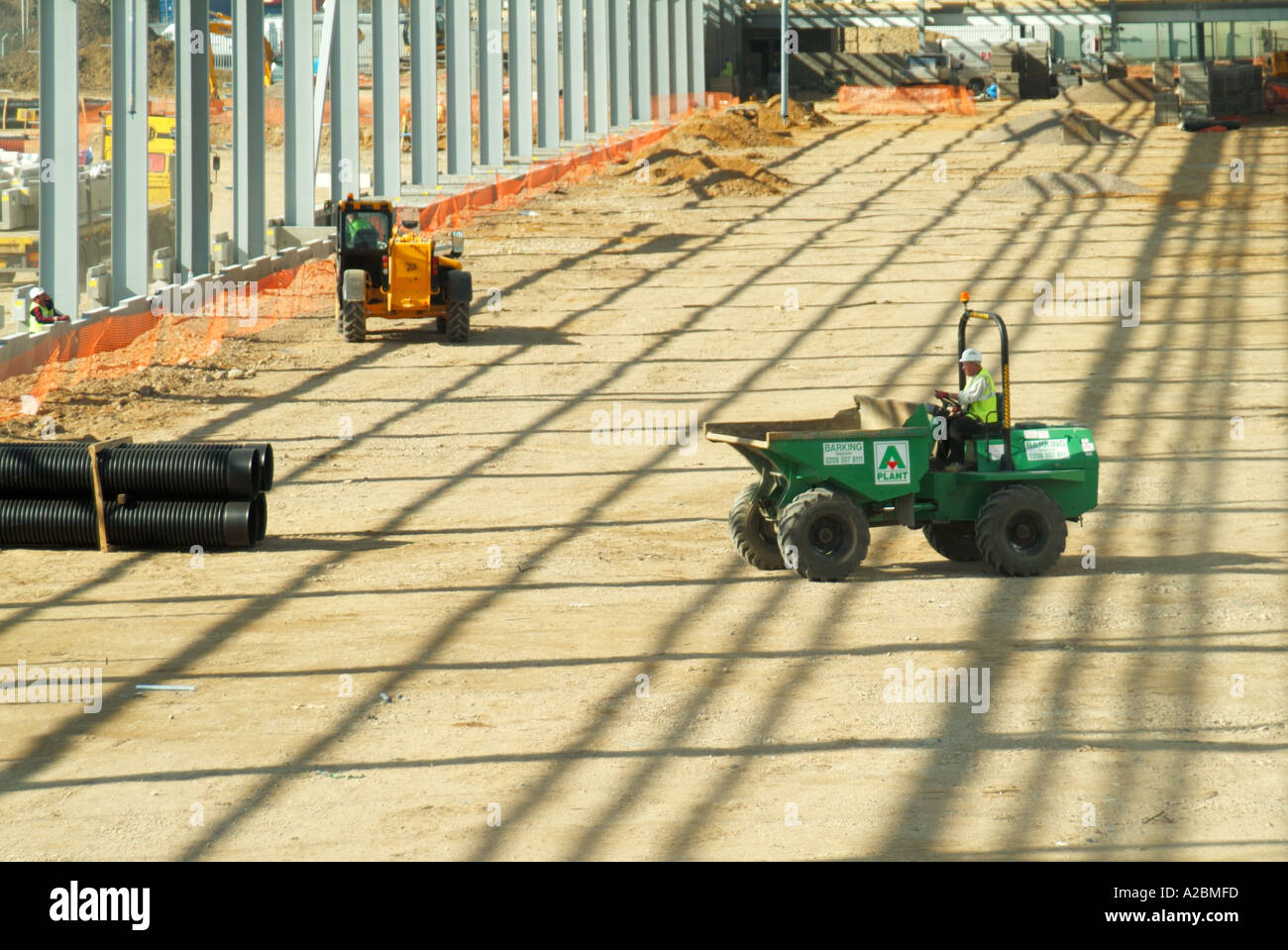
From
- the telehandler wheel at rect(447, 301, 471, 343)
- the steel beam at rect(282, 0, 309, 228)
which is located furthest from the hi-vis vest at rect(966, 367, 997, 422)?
the steel beam at rect(282, 0, 309, 228)

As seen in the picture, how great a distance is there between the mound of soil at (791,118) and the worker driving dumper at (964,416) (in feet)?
131

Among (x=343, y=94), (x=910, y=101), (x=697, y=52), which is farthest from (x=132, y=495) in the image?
(x=697, y=52)

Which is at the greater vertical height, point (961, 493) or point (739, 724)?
point (961, 493)

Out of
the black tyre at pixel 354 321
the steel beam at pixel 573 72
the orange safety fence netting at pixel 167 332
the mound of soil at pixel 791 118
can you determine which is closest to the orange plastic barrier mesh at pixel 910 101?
the mound of soil at pixel 791 118

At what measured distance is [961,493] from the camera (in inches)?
486

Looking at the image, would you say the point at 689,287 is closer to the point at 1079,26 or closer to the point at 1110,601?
the point at 1110,601

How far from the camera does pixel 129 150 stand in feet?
77.3

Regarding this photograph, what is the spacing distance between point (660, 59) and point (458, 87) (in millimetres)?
21615

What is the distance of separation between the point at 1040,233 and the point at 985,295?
6.01 meters

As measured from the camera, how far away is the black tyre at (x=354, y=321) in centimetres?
2289

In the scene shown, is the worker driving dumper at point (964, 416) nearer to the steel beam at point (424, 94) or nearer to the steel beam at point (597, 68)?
the steel beam at point (424, 94)

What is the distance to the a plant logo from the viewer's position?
39.3 feet

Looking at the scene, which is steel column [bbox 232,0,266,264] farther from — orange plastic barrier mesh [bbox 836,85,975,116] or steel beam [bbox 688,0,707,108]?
steel beam [bbox 688,0,707,108]
